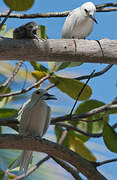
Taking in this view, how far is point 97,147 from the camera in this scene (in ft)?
9.64

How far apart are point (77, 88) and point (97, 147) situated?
1.76 meters

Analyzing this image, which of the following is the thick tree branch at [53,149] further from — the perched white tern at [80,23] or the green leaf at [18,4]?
the perched white tern at [80,23]

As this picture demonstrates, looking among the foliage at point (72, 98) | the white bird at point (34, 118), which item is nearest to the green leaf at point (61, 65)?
the foliage at point (72, 98)

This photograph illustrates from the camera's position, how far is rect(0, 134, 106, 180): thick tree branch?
939 mm

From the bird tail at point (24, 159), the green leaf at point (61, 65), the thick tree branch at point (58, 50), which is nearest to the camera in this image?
the thick tree branch at point (58, 50)

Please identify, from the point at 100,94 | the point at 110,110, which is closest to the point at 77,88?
the point at 110,110

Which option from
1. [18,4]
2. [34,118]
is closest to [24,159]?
[34,118]

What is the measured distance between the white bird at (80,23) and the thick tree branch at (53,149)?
0.57 m

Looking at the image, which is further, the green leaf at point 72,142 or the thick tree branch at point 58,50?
the green leaf at point 72,142

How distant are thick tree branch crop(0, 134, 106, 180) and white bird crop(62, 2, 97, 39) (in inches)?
22.5

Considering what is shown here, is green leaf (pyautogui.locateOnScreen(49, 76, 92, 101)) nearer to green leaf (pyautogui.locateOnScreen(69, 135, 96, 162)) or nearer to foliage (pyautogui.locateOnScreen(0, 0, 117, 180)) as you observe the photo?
foliage (pyautogui.locateOnScreen(0, 0, 117, 180))

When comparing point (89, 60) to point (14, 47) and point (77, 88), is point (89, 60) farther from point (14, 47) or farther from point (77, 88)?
point (77, 88)

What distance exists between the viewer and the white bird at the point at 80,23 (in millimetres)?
1370

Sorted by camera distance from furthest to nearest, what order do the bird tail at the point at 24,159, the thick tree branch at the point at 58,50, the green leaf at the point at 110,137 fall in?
the bird tail at the point at 24,159 → the green leaf at the point at 110,137 → the thick tree branch at the point at 58,50
